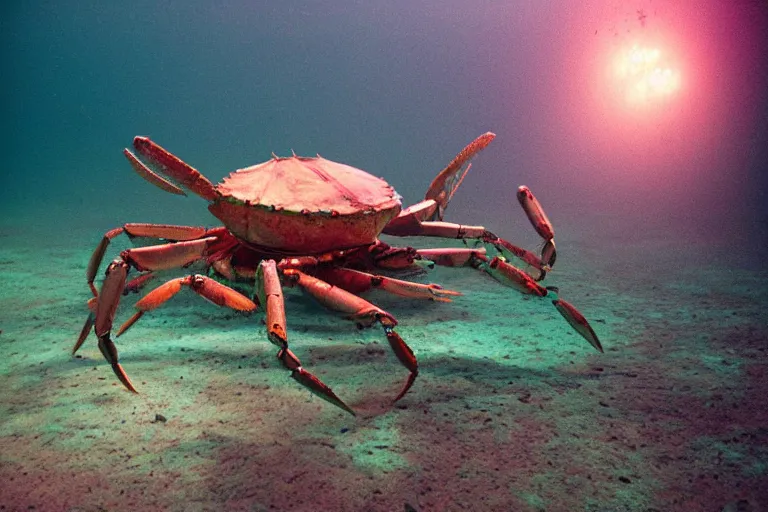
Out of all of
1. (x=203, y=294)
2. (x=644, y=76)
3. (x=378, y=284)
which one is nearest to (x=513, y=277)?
(x=378, y=284)

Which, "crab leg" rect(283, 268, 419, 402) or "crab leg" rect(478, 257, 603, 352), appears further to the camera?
"crab leg" rect(478, 257, 603, 352)

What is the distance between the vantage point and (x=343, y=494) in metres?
1.51

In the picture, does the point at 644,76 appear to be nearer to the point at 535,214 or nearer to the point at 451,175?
the point at 451,175

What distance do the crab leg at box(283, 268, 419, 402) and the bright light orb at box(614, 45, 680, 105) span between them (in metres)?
14.3

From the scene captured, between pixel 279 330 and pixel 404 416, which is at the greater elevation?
pixel 279 330

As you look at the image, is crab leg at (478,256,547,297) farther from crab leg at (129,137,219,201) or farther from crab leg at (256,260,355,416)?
crab leg at (129,137,219,201)

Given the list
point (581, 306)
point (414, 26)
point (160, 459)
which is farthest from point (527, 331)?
point (414, 26)

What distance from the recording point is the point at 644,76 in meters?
13.7

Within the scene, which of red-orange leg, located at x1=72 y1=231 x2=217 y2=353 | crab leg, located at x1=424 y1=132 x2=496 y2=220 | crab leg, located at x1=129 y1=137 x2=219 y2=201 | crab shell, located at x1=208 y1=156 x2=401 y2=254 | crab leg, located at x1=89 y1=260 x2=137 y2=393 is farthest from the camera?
crab leg, located at x1=424 y1=132 x2=496 y2=220

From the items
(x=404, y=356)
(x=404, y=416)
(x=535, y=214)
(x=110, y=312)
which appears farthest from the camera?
(x=535, y=214)

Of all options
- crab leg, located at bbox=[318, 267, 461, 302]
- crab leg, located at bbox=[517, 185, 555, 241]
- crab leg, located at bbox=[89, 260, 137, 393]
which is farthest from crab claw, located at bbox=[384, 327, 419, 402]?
crab leg, located at bbox=[517, 185, 555, 241]

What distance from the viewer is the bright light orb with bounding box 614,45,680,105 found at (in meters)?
13.1

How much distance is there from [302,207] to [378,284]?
0.65 metres

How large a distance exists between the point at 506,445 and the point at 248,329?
2200 millimetres
